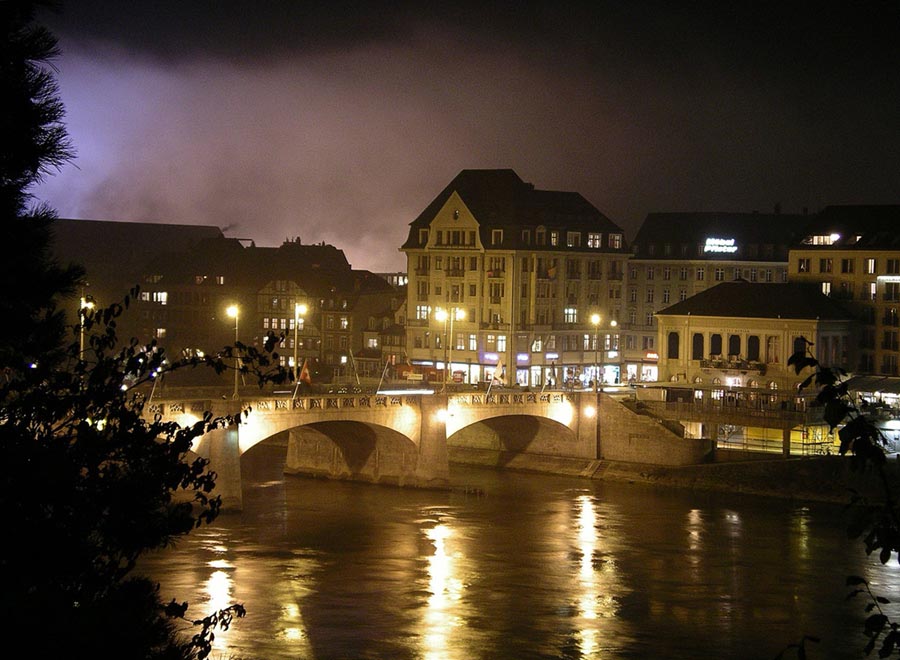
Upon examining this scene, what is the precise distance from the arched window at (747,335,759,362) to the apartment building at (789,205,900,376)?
22.8 ft

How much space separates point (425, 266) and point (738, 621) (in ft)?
196

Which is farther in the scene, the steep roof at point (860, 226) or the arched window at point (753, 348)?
the steep roof at point (860, 226)

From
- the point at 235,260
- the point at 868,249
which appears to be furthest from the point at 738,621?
the point at 235,260

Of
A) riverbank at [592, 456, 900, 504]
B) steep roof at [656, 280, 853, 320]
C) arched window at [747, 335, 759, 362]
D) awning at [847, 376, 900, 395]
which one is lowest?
riverbank at [592, 456, 900, 504]

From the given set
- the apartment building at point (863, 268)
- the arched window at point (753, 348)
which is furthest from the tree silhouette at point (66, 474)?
the apartment building at point (863, 268)

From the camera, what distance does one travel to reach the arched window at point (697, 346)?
8619cm

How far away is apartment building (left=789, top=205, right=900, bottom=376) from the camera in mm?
86625

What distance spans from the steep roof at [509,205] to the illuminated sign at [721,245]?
9.26 meters

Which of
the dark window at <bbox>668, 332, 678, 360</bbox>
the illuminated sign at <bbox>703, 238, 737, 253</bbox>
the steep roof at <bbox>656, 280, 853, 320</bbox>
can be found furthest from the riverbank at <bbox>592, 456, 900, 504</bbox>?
the illuminated sign at <bbox>703, 238, 737, 253</bbox>

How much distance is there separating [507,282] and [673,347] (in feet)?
45.1

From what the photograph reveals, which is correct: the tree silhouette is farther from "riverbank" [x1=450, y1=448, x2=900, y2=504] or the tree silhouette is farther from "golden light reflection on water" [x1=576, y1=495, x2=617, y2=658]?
"riverbank" [x1=450, y1=448, x2=900, y2=504]

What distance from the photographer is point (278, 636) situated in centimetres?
3891

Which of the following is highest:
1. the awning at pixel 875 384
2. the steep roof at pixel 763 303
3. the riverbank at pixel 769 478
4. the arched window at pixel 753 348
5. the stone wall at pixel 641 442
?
the steep roof at pixel 763 303

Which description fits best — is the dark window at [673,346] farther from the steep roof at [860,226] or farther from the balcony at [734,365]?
the steep roof at [860,226]
